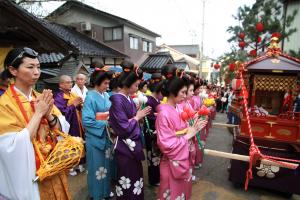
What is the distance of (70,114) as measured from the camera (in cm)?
454

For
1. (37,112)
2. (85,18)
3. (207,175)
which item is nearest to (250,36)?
(207,175)

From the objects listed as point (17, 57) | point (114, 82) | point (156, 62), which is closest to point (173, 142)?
point (114, 82)

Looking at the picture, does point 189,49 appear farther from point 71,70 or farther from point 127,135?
point 127,135

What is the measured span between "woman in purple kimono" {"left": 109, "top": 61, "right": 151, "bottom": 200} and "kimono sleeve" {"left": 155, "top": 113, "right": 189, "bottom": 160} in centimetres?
34

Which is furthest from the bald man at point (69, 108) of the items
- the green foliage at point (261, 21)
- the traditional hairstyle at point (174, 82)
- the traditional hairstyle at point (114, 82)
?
the green foliage at point (261, 21)

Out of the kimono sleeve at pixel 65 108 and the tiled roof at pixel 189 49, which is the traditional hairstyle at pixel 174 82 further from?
the tiled roof at pixel 189 49

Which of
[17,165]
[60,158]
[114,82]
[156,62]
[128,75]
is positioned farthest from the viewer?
[156,62]

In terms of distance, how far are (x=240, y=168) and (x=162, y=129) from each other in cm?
227

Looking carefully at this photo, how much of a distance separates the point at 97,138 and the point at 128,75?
1209 mm

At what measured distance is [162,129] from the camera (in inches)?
103

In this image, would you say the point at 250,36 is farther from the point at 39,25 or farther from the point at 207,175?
the point at 39,25

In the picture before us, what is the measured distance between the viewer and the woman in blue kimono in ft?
11.3

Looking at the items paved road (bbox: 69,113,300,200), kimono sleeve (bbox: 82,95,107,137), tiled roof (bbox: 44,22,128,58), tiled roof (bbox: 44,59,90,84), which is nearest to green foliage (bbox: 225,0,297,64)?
paved road (bbox: 69,113,300,200)

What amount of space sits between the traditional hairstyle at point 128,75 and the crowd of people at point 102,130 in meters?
0.01
